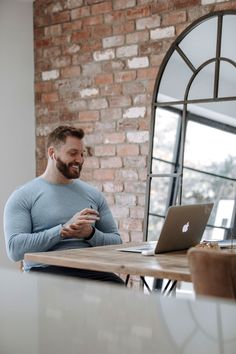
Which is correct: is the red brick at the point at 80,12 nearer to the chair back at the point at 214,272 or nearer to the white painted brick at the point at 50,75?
the white painted brick at the point at 50,75

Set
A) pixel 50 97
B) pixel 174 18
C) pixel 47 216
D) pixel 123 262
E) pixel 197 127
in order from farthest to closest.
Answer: pixel 50 97 → pixel 174 18 → pixel 197 127 → pixel 47 216 → pixel 123 262

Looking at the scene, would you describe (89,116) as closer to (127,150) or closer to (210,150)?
(127,150)

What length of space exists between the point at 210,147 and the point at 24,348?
3.34 metres

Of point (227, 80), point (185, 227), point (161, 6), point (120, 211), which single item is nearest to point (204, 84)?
point (227, 80)

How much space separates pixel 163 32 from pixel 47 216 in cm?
180

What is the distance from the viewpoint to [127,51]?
449cm

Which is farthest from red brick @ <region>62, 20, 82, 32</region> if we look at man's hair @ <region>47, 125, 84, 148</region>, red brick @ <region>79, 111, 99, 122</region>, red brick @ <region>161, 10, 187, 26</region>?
man's hair @ <region>47, 125, 84, 148</region>

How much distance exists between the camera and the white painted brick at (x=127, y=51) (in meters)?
4.45

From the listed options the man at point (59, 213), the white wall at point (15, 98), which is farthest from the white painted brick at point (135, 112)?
the man at point (59, 213)

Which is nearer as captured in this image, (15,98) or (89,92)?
(89,92)

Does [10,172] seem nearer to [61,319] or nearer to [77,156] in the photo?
[77,156]

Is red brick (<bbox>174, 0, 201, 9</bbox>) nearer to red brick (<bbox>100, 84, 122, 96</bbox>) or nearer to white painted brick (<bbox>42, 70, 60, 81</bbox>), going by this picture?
red brick (<bbox>100, 84, 122, 96</bbox>)

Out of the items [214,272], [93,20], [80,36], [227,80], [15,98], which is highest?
[93,20]

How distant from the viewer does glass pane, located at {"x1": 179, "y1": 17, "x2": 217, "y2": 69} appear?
4117 mm
